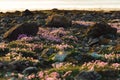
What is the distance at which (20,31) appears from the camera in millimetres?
30203

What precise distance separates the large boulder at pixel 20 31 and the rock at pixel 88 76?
16.2 m

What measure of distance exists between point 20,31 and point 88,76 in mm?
16970

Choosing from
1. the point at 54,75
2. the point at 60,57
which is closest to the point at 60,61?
the point at 60,57

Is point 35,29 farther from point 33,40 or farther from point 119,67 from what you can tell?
point 119,67

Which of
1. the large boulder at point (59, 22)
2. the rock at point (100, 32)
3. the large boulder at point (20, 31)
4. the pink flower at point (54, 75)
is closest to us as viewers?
the pink flower at point (54, 75)

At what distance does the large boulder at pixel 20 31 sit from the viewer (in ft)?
97.6

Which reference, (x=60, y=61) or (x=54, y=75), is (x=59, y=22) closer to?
(x=60, y=61)

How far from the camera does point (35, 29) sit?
104 ft

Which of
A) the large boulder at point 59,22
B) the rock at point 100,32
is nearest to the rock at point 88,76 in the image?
the rock at point 100,32

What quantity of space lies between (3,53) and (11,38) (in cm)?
865

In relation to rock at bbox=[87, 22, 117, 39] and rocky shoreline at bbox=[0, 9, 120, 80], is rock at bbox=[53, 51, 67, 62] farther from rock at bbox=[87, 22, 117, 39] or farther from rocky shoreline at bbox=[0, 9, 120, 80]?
rock at bbox=[87, 22, 117, 39]

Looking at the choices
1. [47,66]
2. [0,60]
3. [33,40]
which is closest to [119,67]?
[47,66]

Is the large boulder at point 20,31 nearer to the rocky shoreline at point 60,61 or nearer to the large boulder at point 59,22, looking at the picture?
the rocky shoreline at point 60,61

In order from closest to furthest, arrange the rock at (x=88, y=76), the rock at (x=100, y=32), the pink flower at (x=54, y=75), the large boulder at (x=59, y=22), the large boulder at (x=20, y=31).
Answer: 1. the rock at (x=88, y=76)
2. the pink flower at (x=54, y=75)
3. the rock at (x=100, y=32)
4. the large boulder at (x=20, y=31)
5. the large boulder at (x=59, y=22)
